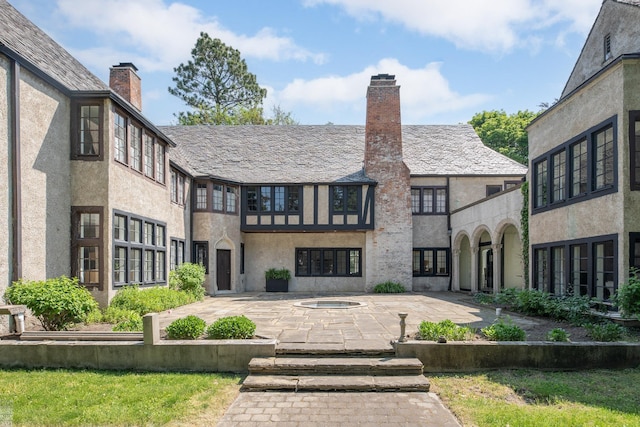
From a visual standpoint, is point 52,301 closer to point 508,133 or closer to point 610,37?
point 610,37

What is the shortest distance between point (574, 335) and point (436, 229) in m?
13.9

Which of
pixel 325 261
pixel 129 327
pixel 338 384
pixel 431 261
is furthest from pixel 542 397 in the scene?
pixel 431 261

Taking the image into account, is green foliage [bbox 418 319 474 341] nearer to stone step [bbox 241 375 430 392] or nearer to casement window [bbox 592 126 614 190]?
stone step [bbox 241 375 430 392]

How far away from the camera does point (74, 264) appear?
11.4 metres

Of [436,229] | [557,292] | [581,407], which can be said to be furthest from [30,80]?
[436,229]

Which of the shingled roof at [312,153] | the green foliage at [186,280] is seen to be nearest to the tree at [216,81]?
the shingled roof at [312,153]

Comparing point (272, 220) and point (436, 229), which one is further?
point (436, 229)

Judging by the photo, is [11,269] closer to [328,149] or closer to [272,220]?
[272,220]

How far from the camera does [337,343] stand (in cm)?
820

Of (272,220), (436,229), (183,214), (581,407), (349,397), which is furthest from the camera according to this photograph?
(436,229)

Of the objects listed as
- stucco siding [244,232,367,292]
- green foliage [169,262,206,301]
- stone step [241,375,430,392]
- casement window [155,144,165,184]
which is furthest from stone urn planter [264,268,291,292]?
stone step [241,375,430,392]

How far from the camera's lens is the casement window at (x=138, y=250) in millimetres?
12297

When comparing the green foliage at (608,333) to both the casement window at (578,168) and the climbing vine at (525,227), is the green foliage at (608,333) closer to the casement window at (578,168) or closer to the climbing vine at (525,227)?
the casement window at (578,168)

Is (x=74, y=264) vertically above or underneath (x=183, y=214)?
underneath
